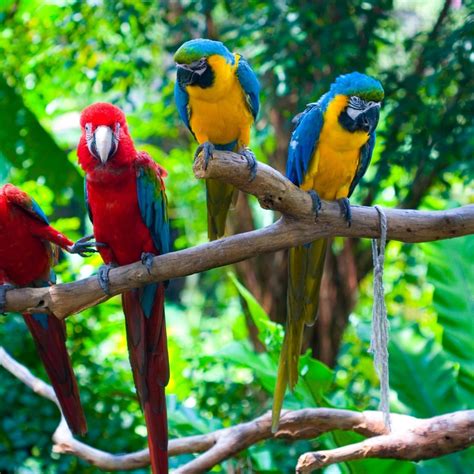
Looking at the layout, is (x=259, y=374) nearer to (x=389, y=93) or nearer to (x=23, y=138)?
(x=389, y=93)

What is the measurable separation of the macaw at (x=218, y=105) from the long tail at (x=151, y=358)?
208mm

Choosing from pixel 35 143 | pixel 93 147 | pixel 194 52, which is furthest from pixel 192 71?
pixel 35 143

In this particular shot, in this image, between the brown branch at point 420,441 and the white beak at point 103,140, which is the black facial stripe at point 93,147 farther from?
the brown branch at point 420,441

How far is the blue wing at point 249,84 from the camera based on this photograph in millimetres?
1716

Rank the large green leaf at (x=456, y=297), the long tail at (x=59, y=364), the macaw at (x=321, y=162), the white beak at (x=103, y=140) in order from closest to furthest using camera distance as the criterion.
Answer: the white beak at (x=103, y=140)
the macaw at (x=321, y=162)
the long tail at (x=59, y=364)
the large green leaf at (x=456, y=297)

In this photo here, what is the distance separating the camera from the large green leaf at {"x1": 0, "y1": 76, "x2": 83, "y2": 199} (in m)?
2.78

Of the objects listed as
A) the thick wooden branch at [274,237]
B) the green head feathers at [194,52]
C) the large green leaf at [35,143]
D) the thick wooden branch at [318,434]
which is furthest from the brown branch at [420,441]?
the large green leaf at [35,143]

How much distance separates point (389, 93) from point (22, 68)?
1.52m

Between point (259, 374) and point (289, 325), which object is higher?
point (289, 325)

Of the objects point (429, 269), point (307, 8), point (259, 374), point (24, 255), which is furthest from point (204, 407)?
point (307, 8)

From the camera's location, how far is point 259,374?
2.16m

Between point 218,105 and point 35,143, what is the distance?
133cm

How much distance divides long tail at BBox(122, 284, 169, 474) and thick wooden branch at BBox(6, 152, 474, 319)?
132 mm

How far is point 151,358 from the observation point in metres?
1.64
